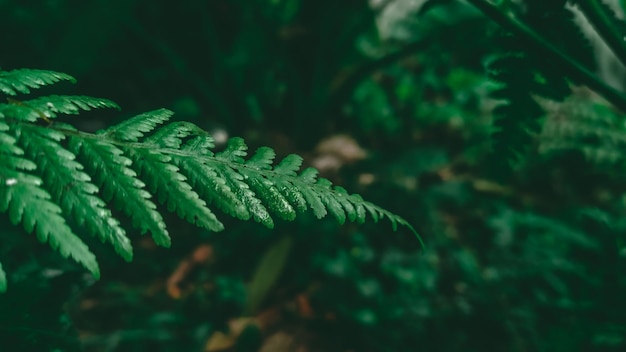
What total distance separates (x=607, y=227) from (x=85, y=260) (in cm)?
142

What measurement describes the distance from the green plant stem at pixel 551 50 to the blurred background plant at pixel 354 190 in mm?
78

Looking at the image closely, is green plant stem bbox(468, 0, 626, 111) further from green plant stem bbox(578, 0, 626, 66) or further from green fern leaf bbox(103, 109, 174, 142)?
green fern leaf bbox(103, 109, 174, 142)

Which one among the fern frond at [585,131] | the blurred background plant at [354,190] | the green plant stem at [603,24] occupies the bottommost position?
the blurred background plant at [354,190]

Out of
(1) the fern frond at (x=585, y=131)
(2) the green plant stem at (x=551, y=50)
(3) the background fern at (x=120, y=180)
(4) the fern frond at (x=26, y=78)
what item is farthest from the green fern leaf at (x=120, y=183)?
(1) the fern frond at (x=585, y=131)

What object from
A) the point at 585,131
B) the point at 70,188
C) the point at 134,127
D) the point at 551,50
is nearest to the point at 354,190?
the point at 585,131

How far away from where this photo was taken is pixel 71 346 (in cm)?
95

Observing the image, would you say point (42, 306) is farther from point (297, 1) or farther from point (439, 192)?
point (297, 1)

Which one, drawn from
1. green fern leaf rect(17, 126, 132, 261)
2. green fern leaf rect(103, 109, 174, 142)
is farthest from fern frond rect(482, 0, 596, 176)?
green fern leaf rect(17, 126, 132, 261)

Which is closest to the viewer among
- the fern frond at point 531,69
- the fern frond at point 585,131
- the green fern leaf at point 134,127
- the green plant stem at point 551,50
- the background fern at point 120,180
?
the background fern at point 120,180

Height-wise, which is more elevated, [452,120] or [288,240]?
[452,120]

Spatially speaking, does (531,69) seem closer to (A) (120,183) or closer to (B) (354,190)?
(A) (120,183)

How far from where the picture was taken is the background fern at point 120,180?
60cm

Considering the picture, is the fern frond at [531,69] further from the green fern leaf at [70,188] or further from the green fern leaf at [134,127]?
the green fern leaf at [70,188]

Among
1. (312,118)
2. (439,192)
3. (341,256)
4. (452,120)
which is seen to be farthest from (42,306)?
(452,120)
